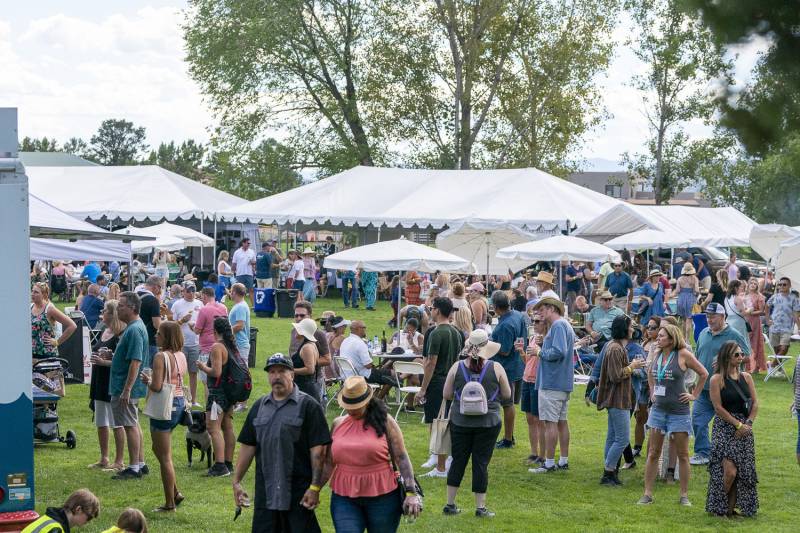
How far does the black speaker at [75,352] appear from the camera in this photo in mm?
16594

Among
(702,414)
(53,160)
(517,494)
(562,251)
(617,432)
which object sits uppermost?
(53,160)

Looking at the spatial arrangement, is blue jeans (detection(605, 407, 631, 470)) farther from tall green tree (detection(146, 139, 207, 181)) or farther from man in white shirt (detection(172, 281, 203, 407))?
tall green tree (detection(146, 139, 207, 181))

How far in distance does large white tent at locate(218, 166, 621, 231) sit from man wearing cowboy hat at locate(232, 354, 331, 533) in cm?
2118

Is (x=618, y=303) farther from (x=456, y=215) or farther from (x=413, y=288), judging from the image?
(x=456, y=215)

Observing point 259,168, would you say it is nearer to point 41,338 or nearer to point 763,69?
point 41,338

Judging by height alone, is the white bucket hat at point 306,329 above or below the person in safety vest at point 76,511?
above

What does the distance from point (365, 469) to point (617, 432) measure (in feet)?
14.8

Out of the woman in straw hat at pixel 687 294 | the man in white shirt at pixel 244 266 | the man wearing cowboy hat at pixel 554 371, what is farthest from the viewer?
the man in white shirt at pixel 244 266

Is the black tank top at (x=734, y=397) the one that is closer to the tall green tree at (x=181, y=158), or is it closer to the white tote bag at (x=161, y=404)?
the white tote bag at (x=161, y=404)

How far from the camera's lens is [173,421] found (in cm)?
953

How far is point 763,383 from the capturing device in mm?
18516

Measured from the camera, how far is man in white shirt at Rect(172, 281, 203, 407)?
14.9 meters

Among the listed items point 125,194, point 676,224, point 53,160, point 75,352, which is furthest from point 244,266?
point 53,160

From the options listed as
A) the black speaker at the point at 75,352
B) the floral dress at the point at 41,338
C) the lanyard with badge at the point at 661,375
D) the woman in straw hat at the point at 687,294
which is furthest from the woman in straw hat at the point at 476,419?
the woman in straw hat at the point at 687,294
